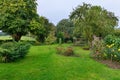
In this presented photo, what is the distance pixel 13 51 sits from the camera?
41.9 feet

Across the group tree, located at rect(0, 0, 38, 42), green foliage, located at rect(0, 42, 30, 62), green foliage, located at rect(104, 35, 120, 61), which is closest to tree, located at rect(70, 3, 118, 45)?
green foliage, located at rect(104, 35, 120, 61)

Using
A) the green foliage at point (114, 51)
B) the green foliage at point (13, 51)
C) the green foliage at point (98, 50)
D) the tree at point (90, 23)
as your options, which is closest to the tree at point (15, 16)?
the tree at point (90, 23)

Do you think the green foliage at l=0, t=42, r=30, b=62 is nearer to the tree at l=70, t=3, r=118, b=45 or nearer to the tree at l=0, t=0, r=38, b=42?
the tree at l=70, t=3, r=118, b=45

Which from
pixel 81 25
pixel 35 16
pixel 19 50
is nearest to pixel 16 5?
pixel 35 16

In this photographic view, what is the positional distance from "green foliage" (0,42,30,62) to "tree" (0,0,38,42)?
1594cm

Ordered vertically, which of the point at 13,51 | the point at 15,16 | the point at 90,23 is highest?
the point at 15,16

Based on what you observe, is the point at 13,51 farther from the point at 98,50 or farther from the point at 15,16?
the point at 15,16

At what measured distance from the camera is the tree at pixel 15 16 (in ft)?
97.5

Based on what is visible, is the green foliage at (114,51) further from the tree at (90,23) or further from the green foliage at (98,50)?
the tree at (90,23)

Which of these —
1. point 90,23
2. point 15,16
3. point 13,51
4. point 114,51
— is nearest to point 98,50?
point 114,51

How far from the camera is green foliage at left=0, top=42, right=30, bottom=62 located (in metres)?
12.4

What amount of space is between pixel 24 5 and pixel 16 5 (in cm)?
109

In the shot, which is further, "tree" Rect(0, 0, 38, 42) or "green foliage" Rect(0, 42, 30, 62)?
"tree" Rect(0, 0, 38, 42)

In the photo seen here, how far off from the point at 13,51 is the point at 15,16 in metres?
18.2
